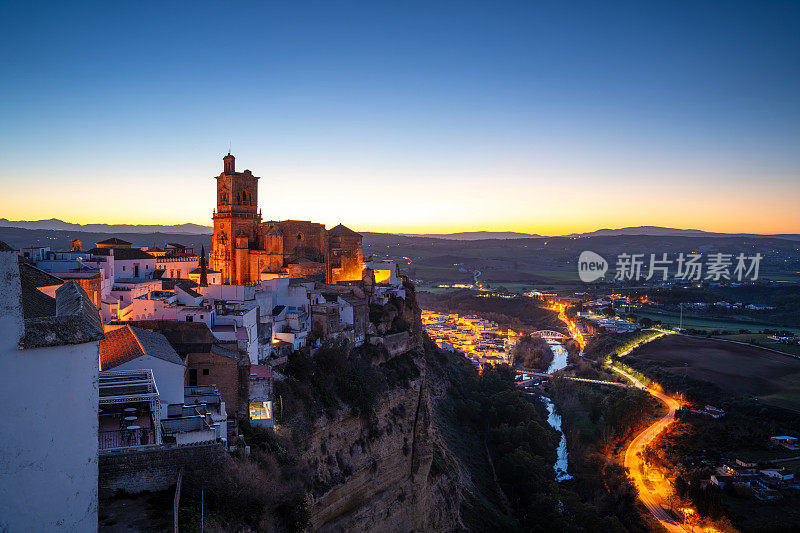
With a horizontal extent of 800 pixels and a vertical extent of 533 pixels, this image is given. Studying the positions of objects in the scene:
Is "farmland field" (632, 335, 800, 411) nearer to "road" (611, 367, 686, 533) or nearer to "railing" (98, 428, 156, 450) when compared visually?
"road" (611, 367, 686, 533)

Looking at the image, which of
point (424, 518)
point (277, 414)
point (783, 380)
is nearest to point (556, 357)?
point (783, 380)

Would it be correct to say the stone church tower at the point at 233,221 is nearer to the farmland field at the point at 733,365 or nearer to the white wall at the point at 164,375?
the white wall at the point at 164,375

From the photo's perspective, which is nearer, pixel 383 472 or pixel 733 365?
pixel 383 472

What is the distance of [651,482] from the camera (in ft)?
103

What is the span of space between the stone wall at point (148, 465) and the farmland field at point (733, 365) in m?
47.1

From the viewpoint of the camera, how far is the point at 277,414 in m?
17.0

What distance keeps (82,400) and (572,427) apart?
37.3m

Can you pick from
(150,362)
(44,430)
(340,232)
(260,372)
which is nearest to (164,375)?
(150,362)

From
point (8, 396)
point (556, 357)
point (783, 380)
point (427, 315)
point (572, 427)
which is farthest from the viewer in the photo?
point (427, 315)

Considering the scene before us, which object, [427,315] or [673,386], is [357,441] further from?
[427,315]

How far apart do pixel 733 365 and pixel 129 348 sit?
57495 mm

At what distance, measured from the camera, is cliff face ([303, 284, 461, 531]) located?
18594 mm

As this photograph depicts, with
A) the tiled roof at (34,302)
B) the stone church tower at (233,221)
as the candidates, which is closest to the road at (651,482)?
the stone church tower at (233,221)

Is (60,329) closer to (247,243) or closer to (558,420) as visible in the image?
(247,243)
